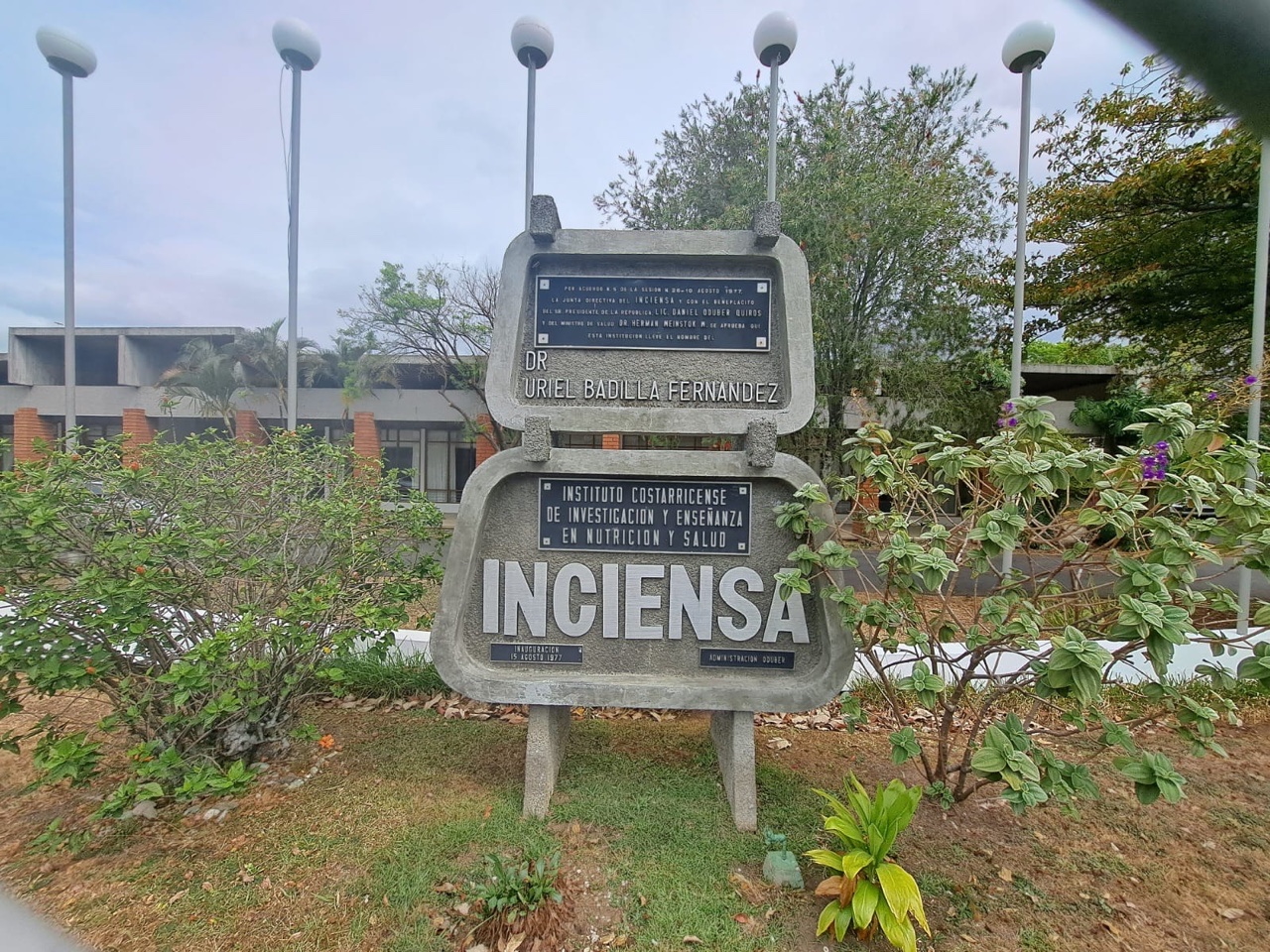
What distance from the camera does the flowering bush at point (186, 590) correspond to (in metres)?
2.45

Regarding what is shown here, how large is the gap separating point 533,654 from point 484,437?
12.4 metres

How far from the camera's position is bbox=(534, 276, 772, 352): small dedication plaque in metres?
2.95

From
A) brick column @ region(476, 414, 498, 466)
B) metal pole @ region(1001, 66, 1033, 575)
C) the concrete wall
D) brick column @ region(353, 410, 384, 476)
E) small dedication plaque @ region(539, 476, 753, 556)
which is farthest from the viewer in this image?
the concrete wall

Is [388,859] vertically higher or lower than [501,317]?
lower

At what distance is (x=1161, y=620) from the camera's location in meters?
1.88

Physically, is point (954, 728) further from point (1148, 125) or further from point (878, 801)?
point (1148, 125)

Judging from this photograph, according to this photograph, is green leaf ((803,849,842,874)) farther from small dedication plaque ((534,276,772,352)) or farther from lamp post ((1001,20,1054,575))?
lamp post ((1001,20,1054,575))

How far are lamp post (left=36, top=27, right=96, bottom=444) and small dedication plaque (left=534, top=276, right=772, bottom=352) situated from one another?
5.39 metres

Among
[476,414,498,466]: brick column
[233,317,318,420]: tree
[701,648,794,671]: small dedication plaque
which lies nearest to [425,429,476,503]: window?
[476,414,498,466]: brick column

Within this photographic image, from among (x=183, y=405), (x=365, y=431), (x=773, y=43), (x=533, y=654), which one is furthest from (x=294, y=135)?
(x=183, y=405)

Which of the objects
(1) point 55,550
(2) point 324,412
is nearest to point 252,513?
(1) point 55,550

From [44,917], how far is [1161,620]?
12.8 ft

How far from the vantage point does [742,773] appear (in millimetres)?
2785

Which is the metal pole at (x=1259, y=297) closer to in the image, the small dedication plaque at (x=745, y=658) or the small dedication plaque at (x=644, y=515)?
the small dedication plaque at (x=745, y=658)
